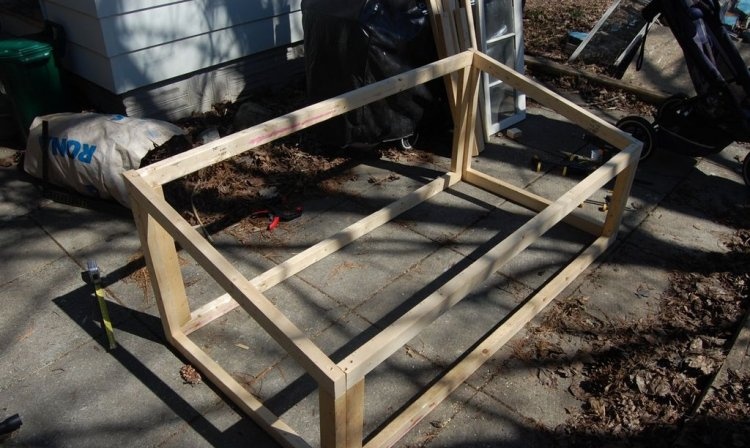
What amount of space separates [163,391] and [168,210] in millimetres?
966

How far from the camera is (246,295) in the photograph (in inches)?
84.1

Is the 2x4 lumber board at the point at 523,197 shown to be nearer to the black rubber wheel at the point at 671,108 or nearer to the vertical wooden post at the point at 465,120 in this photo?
the vertical wooden post at the point at 465,120

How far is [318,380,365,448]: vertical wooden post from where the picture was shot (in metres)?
2.05

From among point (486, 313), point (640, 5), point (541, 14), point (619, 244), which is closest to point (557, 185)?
point (619, 244)

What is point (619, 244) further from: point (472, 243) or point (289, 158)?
point (289, 158)

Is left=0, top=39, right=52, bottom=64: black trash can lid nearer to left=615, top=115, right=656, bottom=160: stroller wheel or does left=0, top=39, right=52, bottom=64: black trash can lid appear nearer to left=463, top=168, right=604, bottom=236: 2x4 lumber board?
left=463, top=168, right=604, bottom=236: 2x4 lumber board

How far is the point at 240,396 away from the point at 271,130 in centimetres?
122

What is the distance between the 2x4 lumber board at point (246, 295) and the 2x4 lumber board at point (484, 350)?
0.75 metres

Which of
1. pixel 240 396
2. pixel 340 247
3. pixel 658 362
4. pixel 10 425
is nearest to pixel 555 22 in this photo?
pixel 340 247

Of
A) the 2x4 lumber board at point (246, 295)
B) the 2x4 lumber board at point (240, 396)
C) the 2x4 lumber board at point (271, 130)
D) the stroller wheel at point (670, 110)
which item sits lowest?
the 2x4 lumber board at point (240, 396)

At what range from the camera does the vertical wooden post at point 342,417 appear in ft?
6.72

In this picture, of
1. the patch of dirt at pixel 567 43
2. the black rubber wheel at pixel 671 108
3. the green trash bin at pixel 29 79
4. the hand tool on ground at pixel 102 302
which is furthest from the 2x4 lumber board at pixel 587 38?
the hand tool on ground at pixel 102 302

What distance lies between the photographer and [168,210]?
239cm

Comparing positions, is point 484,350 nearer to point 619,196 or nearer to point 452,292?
point 452,292
